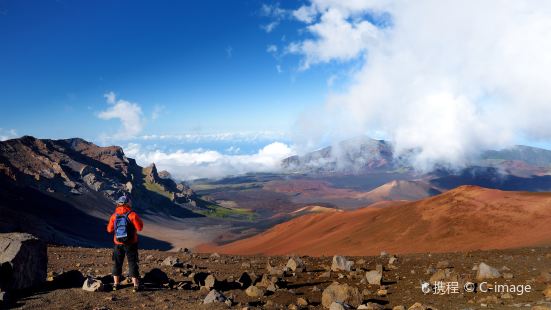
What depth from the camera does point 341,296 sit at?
34.2ft

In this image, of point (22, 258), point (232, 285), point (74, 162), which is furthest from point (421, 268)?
point (74, 162)

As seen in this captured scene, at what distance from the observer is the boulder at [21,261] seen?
9969 mm

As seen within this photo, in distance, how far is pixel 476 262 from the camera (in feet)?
56.4

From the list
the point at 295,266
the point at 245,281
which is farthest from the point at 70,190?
the point at 245,281

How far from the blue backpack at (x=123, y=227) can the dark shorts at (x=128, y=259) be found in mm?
232

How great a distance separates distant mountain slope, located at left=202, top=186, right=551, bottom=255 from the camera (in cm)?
3066

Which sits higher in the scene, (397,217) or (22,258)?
(22,258)

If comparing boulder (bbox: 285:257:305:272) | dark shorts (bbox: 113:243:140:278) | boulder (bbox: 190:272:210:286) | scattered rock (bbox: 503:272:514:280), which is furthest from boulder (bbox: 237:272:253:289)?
scattered rock (bbox: 503:272:514:280)

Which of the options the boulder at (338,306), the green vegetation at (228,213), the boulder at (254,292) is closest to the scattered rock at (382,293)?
the boulder at (338,306)

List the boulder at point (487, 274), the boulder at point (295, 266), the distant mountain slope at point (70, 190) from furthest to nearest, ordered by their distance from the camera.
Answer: the distant mountain slope at point (70, 190)
the boulder at point (295, 266)
the boulder at point (487, 274)

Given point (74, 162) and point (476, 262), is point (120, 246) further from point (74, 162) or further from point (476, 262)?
point (74, 162)

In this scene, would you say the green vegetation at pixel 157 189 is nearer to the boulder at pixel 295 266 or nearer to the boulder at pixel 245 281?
the boulder at pixel 295 266

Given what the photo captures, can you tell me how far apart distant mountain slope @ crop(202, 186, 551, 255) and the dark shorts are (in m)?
25.1

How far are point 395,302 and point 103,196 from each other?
120m
